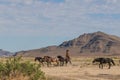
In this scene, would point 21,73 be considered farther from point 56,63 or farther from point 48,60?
point 56,63

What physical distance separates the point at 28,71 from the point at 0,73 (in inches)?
58.2

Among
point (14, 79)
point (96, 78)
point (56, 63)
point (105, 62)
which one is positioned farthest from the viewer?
point (56, 63)

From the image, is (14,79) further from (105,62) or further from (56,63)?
(56,63)

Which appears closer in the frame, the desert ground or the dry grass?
the dry grass

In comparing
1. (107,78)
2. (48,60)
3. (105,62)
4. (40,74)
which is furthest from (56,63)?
(40,74)

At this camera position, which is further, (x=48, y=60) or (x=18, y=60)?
(x=48, y=60)

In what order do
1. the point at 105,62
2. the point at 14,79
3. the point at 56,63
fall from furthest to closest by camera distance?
1. the point at 56,63
2. the point at 105,62
3. the point at 14,79

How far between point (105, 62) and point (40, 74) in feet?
83.4

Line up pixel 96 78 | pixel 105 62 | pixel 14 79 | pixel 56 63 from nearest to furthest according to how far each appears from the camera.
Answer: pixel 14 79
pixel 96 78
pixel 105 62
pixel 56 63

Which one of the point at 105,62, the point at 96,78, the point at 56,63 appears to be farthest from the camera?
the point at 56,63

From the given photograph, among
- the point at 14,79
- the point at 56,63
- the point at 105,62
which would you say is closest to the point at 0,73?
the point at 14,79

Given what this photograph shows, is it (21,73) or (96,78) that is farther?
(96,78)

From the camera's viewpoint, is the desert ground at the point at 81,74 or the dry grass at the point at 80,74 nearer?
the dry grass at the point at 80,74

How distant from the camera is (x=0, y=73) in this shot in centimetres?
2194
